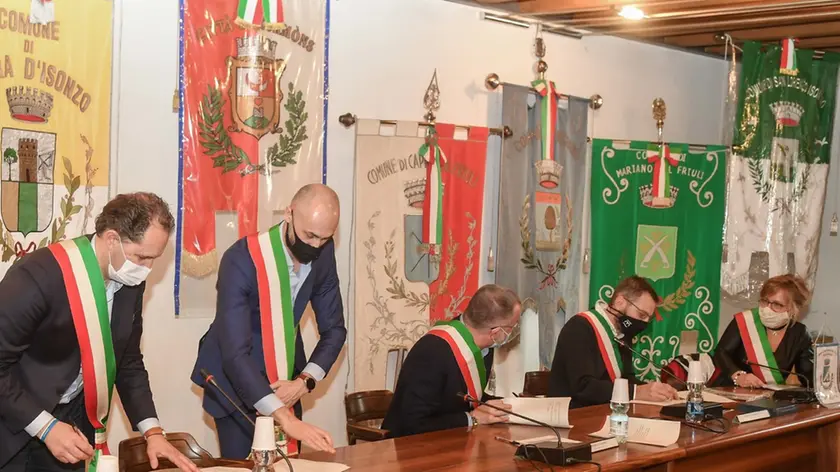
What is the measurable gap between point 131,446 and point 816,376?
3011 millimetres

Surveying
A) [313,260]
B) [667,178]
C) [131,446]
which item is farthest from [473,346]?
[667,178]

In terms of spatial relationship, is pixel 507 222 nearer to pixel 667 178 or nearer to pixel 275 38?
pixel 667 178

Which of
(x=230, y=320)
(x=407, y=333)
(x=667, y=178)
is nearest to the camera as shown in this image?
(x=230, y=320)

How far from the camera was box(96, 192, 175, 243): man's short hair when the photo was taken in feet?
9.18

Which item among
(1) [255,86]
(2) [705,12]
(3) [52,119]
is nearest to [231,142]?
(1) [255,86]

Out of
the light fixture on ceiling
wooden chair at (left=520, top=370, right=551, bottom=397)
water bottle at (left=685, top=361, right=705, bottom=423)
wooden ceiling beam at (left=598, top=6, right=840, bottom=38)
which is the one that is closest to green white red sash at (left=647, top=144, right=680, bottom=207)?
wooden ceiling beam at (left=598, top=6, right=840, bottom=38)

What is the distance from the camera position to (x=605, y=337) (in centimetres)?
452

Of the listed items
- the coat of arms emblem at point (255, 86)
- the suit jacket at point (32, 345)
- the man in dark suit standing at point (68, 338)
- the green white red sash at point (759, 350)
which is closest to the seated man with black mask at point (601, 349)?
the green white red sash at point (759, 350)

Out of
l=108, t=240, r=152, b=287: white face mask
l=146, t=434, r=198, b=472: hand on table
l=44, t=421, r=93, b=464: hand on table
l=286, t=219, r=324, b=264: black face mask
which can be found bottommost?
l=146, t=434, r=198, b=472: hand on table

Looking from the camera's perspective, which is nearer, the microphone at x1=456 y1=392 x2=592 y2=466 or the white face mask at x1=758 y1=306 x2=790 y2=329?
the microphone at x1=456 y1=392 x2=592 y2=466

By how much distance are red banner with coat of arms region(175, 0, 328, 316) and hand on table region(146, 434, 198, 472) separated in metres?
1.77

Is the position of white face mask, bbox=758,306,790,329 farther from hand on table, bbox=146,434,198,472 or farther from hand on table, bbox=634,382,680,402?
hand on table, bbox=146,434,198,472

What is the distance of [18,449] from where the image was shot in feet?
9.12

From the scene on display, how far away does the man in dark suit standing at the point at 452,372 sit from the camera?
144 inches
